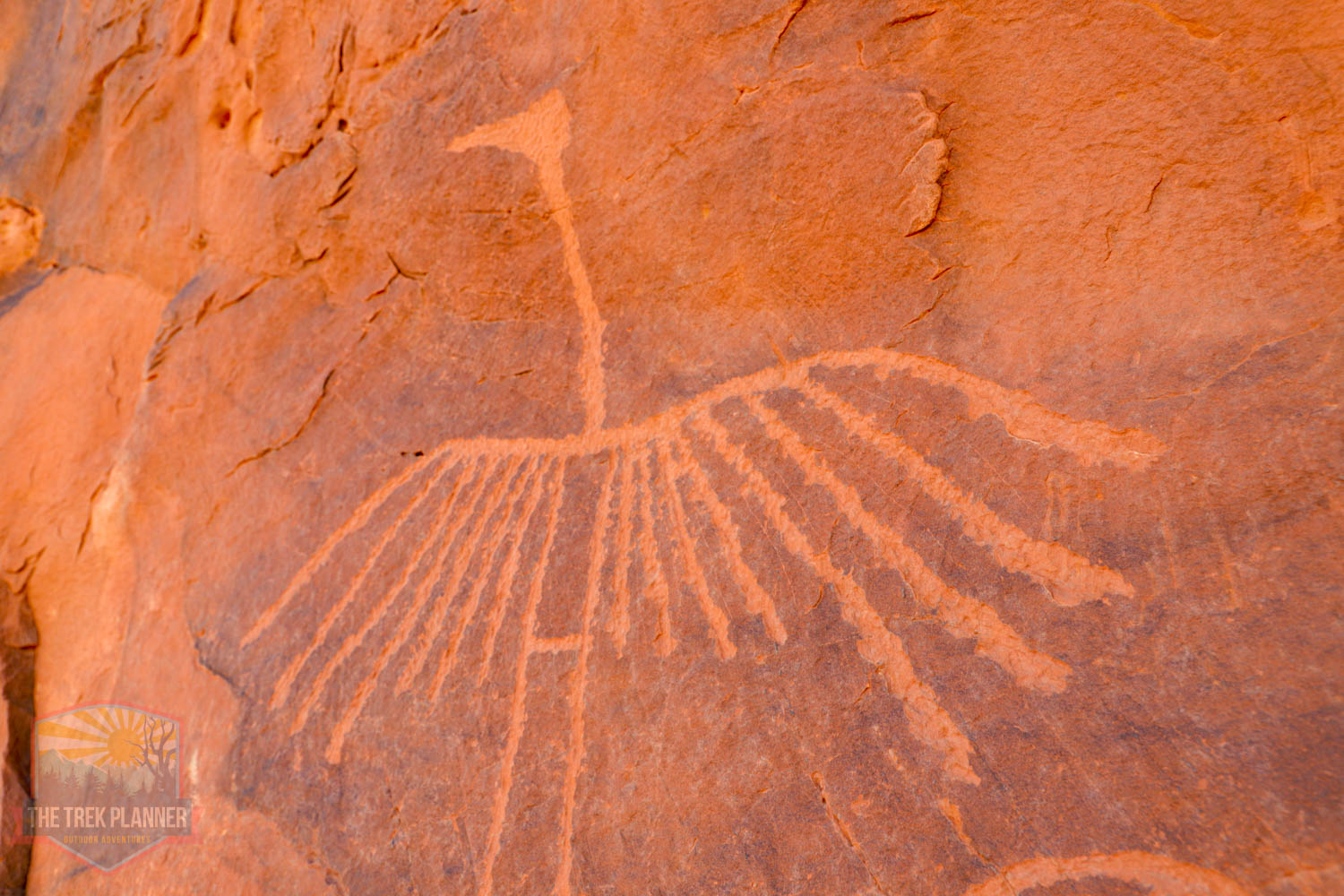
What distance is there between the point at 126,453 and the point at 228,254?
65 centimetres

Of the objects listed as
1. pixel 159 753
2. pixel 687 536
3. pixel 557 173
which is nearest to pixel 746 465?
pixel 687 536

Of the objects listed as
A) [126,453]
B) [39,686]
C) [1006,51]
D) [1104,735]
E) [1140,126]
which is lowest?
[39,686]

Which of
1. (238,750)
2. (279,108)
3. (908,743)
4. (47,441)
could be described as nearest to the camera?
(908,743)

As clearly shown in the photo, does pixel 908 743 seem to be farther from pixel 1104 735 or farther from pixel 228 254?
pixel 228 254

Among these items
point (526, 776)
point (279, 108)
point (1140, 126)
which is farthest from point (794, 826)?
point (279, 108)

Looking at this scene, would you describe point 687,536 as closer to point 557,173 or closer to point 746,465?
point 746,465

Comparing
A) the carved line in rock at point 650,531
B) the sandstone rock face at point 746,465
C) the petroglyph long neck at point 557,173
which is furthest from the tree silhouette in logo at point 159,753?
the petroglyph long neck at point 557,173

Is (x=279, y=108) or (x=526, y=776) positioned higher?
(x=279, y=108)

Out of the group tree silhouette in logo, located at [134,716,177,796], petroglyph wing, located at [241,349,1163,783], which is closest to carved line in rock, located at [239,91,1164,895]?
petroglyph wing, located at [241,349,1163,783]

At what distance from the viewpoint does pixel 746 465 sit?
61.2 inches

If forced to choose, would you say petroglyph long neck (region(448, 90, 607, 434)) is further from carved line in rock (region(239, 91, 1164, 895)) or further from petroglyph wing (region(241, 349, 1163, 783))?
petroglyph wing (region(241, 349, 1163, 783))

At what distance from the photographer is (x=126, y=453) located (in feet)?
7.21

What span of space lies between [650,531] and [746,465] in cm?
24

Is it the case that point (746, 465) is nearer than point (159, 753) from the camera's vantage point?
Yes
